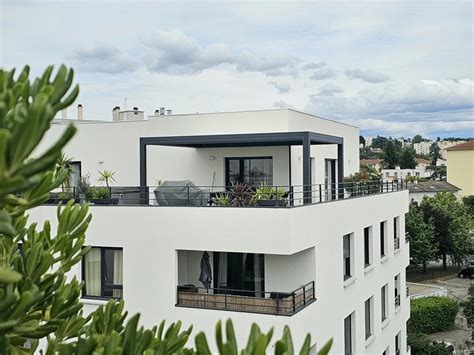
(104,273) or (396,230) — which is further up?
(396,230)

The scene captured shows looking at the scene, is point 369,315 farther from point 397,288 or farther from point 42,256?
point 42,256

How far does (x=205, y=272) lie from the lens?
50.2 feet

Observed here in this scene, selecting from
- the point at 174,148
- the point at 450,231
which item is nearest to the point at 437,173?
the point at 450,231

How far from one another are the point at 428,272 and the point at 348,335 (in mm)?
39227

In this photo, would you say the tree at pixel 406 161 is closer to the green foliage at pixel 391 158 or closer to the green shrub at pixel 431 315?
the green foliage at pixel 391 158

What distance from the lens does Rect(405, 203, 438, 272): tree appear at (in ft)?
156

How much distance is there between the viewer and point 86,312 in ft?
50.1

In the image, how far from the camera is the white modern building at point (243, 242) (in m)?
13.5

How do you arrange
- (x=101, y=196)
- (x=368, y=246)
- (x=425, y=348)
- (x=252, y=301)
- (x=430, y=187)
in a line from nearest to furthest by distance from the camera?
(x=252, y=301) → (x=101, y=196) → (x=368, y=246) → (x=425, y=348) → (x=430, y=187)

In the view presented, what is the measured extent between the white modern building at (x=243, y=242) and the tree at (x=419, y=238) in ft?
89.5

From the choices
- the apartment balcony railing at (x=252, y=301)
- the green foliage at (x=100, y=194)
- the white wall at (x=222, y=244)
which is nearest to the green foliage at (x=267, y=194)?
the white wall at (x=222, y=244)

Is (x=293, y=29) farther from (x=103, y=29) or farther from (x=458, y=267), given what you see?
(x=458, y=267)

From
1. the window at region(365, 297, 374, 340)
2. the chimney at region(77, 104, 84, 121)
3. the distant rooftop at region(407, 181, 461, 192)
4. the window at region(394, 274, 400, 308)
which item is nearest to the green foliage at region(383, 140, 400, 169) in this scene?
the distant rooftop at region(407, 181, 461, 192)

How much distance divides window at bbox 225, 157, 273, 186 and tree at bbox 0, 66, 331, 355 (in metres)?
14.3
